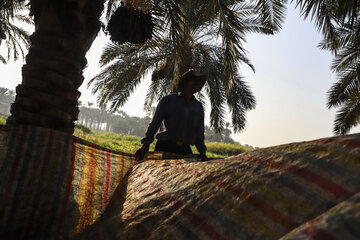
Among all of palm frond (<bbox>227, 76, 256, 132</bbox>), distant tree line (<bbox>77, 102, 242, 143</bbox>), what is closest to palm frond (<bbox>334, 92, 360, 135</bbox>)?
palm frond (<bbox>227, 76, 256, 132</bbox>)

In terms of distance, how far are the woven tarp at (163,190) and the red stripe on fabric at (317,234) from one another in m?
0.09

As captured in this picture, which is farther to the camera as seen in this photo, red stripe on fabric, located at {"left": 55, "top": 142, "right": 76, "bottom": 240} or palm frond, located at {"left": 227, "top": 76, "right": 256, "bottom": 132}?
palm frond, located at {"left": 227, "top": 76, "right": 256, "bottom": 132}

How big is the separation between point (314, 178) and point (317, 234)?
275mm

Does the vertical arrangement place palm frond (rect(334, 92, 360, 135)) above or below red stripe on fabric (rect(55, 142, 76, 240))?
above

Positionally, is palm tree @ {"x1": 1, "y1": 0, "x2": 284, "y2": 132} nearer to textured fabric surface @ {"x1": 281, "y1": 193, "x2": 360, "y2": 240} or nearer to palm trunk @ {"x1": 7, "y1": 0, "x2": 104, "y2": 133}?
palm trunk @ {"x1": 7, "y1": 0, "x2": 104, "y2": 133}

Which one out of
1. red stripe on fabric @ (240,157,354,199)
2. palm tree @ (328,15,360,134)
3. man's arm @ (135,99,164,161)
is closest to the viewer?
red stripe on fabric @ (240,157,354,199)

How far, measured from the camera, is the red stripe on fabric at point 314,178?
0.72m

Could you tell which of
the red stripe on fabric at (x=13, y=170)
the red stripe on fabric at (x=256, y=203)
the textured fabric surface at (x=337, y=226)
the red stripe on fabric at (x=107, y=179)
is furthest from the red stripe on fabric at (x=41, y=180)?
the textured fabric surface at (x=337, y=226)

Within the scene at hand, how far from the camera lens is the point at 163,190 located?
122cm

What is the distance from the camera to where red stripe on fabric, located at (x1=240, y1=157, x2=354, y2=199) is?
717mm

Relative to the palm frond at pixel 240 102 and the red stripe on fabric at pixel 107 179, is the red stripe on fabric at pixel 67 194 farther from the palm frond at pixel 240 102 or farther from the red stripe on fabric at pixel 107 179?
the palm frond at pixel 240 102

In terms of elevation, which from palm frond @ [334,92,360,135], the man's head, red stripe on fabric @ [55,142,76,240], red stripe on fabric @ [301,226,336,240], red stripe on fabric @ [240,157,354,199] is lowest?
red stripe on fabric @ [55,142,76,240]

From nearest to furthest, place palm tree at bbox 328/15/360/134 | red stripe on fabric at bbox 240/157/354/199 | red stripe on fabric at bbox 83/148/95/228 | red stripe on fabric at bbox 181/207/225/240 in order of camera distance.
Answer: red stripe on fabric at bbox 240/157/354/199 → red stripe on fabric at bbox 181/207/225/240 → red stripe on fabric at bbox 83/148/95/228 → palm tree at bbox 328/15/360/134

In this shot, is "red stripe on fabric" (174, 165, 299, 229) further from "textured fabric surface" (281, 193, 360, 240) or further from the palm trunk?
the palm trunk
